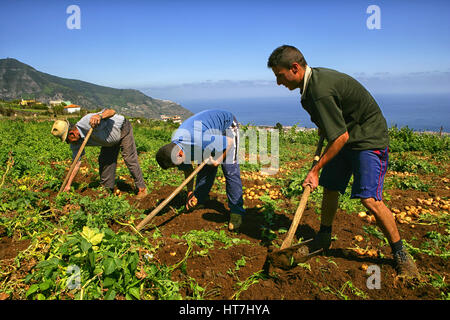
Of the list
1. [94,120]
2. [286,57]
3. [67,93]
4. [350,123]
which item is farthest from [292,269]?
[67,93]

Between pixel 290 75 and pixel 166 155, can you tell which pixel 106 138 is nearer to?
pixel 166 155

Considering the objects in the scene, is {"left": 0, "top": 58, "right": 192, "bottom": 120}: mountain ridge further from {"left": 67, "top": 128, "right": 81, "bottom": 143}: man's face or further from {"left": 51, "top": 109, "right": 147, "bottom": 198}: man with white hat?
{"left": 67, "top": 128, "right": 81, "bottom": 143}: man's face

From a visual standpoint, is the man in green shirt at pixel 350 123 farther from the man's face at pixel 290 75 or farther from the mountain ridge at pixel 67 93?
the mountain ridge at pixel 67 93

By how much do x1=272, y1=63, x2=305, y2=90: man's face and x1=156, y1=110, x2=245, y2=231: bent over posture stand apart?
995 mm

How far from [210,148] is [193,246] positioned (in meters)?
1.03

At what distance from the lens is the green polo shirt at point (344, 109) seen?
1.95 m

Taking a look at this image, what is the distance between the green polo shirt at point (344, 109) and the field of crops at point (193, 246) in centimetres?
113

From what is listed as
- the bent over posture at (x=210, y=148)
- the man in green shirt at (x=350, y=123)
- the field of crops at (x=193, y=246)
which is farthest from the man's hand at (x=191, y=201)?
the man in green shirt at (x=350, y=123)

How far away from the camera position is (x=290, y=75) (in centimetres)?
204

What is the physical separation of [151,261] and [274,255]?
1.00 meters

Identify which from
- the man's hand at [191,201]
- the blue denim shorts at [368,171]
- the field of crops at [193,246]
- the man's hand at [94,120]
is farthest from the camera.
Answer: the man's hand at [94,120]

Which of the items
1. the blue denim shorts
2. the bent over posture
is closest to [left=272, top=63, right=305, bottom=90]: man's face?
the blue denim shorts

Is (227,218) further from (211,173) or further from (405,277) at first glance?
(405,277)
